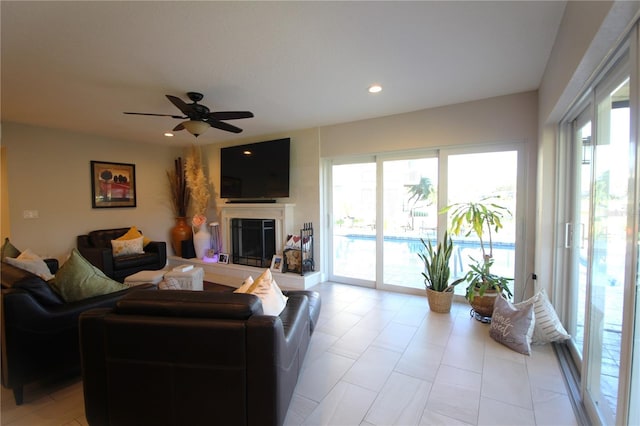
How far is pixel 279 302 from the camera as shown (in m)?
1.93

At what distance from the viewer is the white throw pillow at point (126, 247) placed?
15.0 feet

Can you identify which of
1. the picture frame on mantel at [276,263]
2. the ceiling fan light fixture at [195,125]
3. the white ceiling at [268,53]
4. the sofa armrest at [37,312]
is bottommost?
the picture frame on mantel at [276,263]

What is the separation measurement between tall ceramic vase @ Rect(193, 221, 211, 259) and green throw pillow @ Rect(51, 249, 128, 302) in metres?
3.32

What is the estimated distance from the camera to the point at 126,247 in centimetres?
464

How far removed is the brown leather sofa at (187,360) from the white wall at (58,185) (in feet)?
13.6

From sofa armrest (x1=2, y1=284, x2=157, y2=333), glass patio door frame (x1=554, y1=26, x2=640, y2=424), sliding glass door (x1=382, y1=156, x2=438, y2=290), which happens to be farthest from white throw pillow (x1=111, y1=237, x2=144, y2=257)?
glass patio door frame (x1=554, y1=26, x2=640, y2=424)

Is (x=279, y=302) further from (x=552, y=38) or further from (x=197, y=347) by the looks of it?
(x=552, y=38)

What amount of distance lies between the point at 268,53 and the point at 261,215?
311 cm

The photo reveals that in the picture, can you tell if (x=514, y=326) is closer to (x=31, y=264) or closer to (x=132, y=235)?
(x=31, y=264)

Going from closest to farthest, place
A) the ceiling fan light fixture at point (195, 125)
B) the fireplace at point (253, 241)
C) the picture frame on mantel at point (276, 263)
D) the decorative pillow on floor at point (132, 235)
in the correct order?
the ceiling fan light fixture at point (195, 125) → the picture frame on mantel at point (276, 263) → the decorative pillow on floor at point (132, 235) → the fireplace at point (253, 241)

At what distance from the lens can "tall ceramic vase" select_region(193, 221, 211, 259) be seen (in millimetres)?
5531

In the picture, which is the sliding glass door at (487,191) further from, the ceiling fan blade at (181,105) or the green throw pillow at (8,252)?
the green throw pillow at (8,252)

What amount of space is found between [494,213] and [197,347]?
3.25 m

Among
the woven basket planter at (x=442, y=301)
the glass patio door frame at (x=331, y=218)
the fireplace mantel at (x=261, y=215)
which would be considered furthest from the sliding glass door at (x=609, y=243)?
the fireplace mantel at (x=261, y=215)
